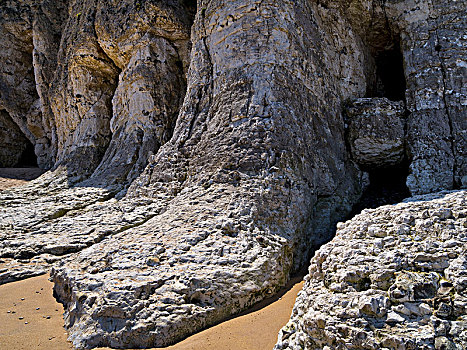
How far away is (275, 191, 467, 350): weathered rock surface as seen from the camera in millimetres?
2385

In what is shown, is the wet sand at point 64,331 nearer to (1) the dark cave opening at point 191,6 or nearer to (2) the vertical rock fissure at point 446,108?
(2) the vertical rock fissure at point 446,108

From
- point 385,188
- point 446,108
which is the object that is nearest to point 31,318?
point 385,188

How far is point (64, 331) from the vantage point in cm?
378

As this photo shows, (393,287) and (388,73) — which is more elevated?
(388,73)

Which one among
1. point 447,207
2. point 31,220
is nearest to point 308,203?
point 447,207

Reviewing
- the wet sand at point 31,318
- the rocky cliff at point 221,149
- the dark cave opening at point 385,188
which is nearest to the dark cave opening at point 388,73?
the rocky cliff at point 221,149

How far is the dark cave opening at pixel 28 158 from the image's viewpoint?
16.7 m

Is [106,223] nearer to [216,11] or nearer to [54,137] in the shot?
[216,11]

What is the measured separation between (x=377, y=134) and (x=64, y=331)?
6469mm

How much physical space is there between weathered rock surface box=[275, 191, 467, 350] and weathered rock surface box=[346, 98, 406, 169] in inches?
148

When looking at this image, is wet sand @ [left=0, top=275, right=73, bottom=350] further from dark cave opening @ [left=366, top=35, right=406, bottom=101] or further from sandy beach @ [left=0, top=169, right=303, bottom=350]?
dark cave opening @ [left=366, top=35, right=406, bottom=101]

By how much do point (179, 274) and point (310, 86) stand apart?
4.52 m

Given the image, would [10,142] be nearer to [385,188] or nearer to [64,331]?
[64,331]

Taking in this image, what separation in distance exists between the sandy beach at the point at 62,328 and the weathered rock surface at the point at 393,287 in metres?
0.49
